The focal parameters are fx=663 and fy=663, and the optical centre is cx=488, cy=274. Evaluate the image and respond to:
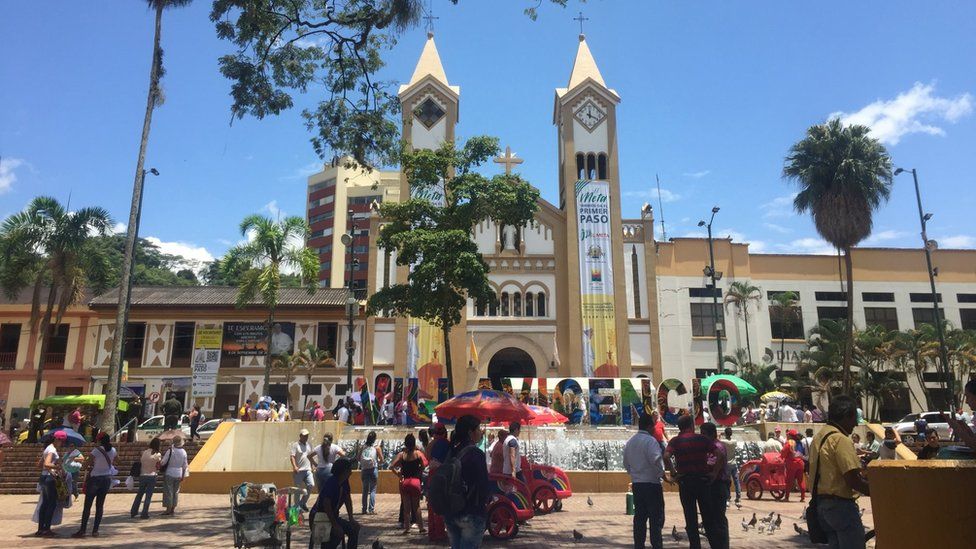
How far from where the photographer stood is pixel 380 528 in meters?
11.1

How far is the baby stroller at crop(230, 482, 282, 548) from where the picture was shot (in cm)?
792

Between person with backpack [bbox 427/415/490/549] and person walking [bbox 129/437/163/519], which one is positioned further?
person walking [bbox 129/437/163/519]

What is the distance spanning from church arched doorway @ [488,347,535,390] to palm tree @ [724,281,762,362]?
12104 millimetres

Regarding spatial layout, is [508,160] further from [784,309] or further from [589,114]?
[784,309]

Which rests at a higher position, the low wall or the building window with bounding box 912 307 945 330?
the building window with bounding box 912 307 945 330

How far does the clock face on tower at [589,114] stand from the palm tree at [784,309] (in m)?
14.2

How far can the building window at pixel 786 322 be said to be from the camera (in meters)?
37.4

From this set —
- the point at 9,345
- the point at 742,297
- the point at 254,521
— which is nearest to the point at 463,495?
the point at 254,521

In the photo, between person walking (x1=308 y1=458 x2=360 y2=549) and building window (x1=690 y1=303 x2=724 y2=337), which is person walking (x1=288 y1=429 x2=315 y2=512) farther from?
building window (x1=690 y1=303 x2=724 y2=337)

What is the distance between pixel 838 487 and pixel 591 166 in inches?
1304

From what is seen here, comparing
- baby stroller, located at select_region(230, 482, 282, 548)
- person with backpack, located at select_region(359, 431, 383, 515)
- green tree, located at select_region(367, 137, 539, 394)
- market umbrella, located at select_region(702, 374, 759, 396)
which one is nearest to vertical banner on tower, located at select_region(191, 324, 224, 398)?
green tree, located at select_region(367, 137, 539, 394)

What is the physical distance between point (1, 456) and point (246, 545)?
51.4 ft

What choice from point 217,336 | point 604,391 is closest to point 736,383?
point 604,391

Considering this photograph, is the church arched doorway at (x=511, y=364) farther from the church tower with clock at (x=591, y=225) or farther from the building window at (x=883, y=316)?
the building window at (x=883, y=316)
